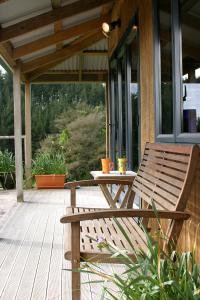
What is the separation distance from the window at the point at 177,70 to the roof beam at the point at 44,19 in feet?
6.31

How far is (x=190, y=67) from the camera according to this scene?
272 centimetres

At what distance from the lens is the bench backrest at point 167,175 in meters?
2.21

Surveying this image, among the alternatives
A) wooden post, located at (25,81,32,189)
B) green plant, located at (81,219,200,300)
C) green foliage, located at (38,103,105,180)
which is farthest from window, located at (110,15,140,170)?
green foliage, located at (38,103,105,180)

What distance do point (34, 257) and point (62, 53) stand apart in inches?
187

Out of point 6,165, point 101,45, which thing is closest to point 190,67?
point 101,45

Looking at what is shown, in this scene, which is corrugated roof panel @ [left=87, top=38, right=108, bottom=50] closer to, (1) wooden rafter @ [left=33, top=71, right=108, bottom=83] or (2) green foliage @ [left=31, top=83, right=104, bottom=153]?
(1) wooden rafter @ [left=33, top=71, right=108, bottom=83]

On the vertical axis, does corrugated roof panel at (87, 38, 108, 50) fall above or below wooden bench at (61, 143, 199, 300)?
above

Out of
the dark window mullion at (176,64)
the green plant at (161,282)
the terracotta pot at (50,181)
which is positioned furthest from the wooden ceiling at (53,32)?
the green plant at (161,282)

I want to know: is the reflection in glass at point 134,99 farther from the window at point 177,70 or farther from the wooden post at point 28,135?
the wooden post at point 28,135

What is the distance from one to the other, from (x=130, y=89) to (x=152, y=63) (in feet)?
5.34

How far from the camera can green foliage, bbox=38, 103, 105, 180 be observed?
11469 millimetres

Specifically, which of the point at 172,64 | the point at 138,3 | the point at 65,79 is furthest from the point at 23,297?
the point at 65,79

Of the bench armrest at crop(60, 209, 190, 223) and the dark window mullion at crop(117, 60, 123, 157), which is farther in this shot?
the dark window mullion at crop(117, 60, 123, 157)

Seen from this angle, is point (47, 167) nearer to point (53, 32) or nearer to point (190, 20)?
point (53, 32)
